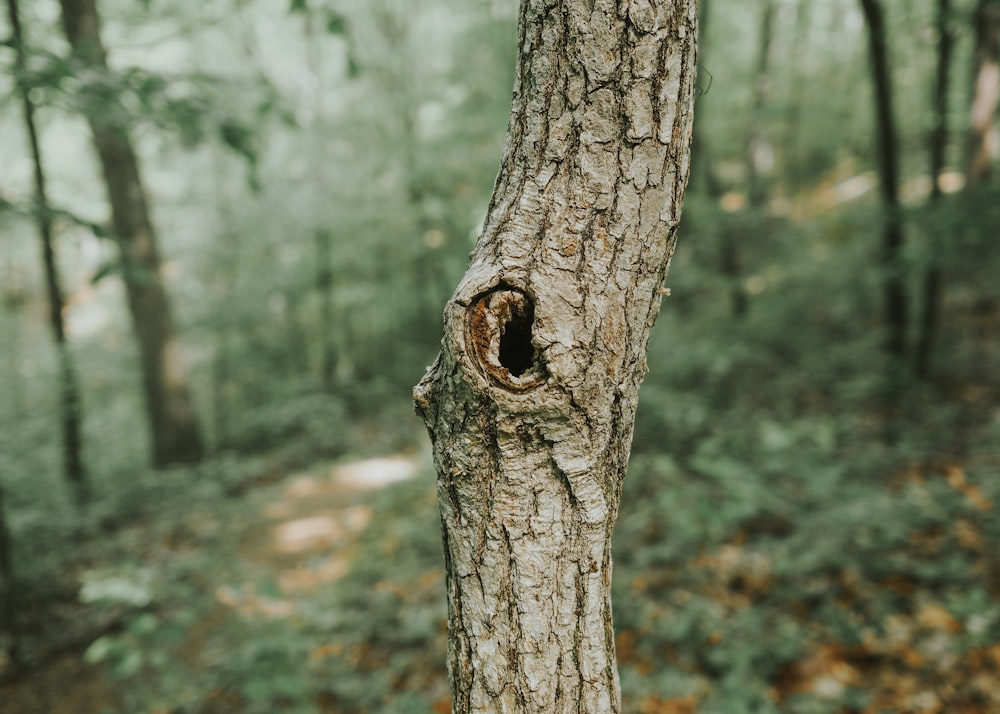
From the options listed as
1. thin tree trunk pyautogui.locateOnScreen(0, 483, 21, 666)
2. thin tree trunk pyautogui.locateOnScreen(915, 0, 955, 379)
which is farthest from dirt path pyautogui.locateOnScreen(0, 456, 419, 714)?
thin tree trunk pyautogui.locateOnScreen(915, 0, 955, 379)

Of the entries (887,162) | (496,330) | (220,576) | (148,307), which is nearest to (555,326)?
(496,330)

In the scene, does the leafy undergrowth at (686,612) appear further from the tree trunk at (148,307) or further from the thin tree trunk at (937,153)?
the tree trunk at (148,307)

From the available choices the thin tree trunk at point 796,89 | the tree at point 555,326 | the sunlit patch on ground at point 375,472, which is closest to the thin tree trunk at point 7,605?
the sunlit patch on ground at point 375,472

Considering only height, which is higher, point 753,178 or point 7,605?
point 753,178

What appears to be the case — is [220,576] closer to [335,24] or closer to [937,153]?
[335,24]

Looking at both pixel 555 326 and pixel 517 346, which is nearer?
pixel 555 326

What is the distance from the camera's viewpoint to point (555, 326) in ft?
3.50

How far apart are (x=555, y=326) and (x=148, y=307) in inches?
330

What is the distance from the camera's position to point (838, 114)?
14.9 meters

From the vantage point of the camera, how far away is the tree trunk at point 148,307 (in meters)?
6.86

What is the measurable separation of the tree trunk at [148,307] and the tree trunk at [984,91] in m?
9.53

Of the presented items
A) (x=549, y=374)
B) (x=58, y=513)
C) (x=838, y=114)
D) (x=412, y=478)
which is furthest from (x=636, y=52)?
(x=838, y=114)

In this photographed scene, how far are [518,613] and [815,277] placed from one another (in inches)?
387

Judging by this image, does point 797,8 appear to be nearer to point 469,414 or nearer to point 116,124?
point 116,124
